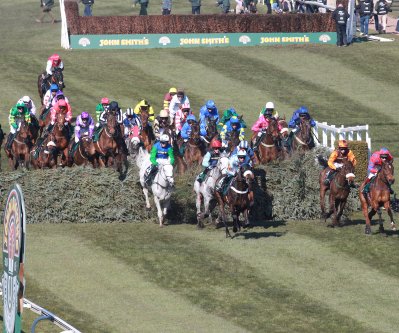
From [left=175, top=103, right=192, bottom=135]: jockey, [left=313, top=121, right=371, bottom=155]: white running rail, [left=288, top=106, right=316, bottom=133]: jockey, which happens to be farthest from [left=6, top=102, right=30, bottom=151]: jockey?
[left=313, top=121, right=371, bottom=155]: white running rail

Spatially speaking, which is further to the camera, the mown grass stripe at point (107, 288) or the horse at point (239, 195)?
the horse at point (239, 195)

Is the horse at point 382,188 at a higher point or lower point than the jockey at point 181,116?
lower

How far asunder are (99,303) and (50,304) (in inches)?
35.5

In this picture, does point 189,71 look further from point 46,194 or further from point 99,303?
point 99,303

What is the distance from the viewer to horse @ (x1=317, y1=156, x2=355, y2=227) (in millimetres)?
28203

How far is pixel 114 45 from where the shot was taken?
51.0 metres

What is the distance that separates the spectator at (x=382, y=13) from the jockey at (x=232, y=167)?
26.9m

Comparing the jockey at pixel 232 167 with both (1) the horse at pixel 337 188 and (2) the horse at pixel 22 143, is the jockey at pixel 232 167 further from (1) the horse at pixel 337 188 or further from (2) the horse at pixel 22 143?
(2) the horse at pixel 22 143

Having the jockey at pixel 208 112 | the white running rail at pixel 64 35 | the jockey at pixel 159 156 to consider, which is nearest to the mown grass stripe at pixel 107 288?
the jockey at pixel 159 156

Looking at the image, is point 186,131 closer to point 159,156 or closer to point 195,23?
point 159,156

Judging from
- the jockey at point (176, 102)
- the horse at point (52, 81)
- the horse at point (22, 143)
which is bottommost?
the horse at point (22, 143)

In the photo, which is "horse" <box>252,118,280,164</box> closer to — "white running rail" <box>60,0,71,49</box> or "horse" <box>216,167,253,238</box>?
"horse" <box>216,167,253,238</box>

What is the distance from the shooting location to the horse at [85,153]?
3222 cm

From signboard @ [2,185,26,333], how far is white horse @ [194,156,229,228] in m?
15.5
